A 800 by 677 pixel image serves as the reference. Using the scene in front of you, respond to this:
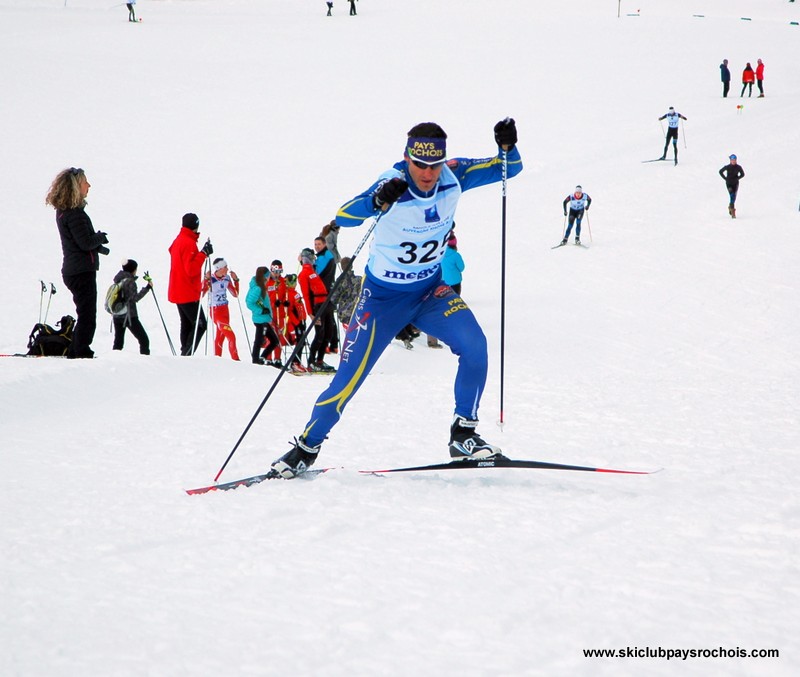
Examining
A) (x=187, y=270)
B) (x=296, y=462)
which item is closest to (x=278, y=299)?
(x=187, y=270)

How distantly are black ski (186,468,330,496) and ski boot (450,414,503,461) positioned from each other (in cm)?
77

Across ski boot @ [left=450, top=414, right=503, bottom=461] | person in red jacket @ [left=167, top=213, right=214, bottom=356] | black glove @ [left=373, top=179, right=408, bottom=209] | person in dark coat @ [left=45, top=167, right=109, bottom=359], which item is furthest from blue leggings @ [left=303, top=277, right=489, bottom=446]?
person in red jacket @ [left=167, top=213, right=214, bottom=356]

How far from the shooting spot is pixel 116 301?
29.3ft

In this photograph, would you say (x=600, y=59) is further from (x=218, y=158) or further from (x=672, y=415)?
(x=672, y=415)

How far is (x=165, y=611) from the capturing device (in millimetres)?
2691

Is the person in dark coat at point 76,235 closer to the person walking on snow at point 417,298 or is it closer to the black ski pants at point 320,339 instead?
the black ski pants at point 320,339

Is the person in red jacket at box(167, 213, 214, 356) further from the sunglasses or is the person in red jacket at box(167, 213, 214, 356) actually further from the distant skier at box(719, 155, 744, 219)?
the distant skier at box(719, 155, 744, 219)

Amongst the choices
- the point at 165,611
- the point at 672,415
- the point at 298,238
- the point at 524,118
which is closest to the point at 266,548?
the point at 165,611

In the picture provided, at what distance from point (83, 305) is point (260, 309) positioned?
3.12m

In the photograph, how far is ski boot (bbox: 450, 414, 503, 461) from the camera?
4.39 m

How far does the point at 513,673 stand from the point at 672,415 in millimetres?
4902

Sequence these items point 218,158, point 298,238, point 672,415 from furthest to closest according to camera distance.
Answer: point 218,158 < point 298,238 < point 672,415

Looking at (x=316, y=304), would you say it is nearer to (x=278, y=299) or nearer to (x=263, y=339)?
(x=278, y=299)

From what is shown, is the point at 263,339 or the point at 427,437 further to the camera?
the point at 263,339
